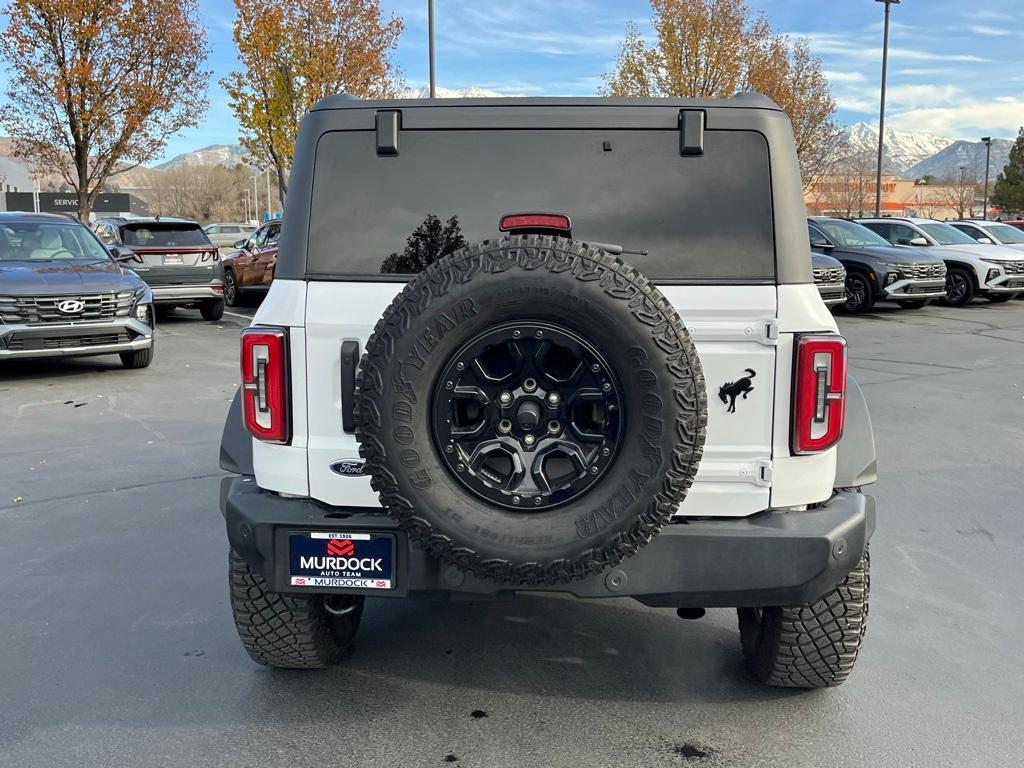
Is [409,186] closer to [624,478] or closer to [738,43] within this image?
[624,478]

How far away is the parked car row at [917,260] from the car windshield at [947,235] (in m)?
0.01

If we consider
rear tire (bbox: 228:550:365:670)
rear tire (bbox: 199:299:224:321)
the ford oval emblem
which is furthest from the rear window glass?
rear tire (bbox: 199:299:224:321)

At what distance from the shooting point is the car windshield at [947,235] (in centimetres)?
1972

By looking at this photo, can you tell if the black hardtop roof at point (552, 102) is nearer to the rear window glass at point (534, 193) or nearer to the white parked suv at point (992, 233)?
the rear window glass at point (534, 193)

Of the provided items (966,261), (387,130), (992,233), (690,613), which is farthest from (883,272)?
(387,130)

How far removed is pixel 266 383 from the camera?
298 cm

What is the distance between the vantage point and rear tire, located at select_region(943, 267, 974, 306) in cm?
1872

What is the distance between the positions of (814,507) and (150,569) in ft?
10.4

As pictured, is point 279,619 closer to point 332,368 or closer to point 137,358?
point 332,368

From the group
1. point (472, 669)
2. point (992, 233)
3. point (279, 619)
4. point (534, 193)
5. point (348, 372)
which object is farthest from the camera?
point (992, 233)

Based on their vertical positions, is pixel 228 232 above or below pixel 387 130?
above

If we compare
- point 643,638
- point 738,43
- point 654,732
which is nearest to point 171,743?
point 654,732

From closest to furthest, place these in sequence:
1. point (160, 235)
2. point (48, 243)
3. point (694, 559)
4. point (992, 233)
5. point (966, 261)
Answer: point (694, 559), point (48, 243), point (160, 235), point (966, 261), point (992, 233)

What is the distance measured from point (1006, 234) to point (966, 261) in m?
3.32
